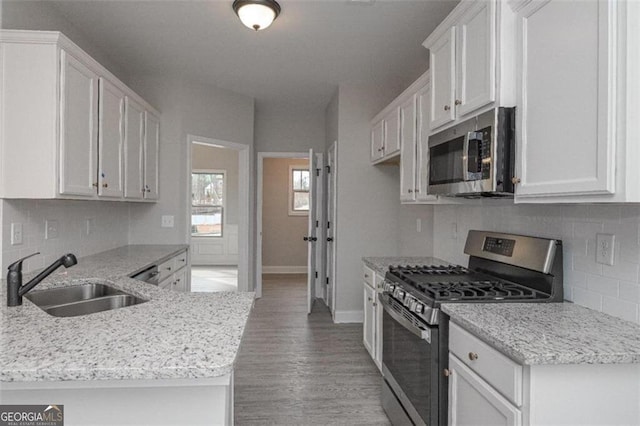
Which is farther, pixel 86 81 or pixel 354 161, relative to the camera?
pixel 354 161

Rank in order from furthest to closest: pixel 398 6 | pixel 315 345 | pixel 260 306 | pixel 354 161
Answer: pixel 260 306 < pixel 354 161 < pixel 315 345 < pixel 398 6

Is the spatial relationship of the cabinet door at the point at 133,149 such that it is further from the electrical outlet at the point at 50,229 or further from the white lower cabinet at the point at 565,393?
the white lower cabinet at the point at 565,393

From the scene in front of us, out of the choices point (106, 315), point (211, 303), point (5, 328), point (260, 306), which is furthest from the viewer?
point (260, 306)

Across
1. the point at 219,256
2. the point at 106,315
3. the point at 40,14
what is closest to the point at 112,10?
the point at 40,14

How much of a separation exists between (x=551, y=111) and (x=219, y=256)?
7687 mm

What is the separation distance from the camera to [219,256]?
27.6 feet

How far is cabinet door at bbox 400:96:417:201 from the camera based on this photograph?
9.78 feet

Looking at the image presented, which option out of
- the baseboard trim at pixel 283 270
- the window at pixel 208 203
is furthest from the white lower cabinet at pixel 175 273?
the window at pixel 208 203

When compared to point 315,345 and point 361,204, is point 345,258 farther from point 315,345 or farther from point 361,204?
point 315,345

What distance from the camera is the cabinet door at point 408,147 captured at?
9.78 ft

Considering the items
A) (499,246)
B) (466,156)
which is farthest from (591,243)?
(466,156)

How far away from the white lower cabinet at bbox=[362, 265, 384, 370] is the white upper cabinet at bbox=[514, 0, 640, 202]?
1510 millimetres

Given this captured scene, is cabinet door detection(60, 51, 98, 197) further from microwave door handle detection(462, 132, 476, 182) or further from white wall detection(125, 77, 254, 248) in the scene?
microwave door handle detection(462, 132, 476, 182)

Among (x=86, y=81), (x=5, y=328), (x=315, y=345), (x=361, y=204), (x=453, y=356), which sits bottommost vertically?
(x=315, y=345)
